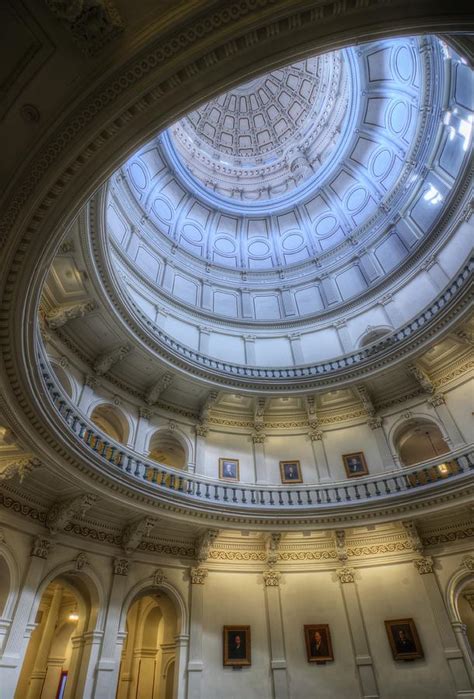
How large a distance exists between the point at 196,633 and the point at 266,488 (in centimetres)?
453

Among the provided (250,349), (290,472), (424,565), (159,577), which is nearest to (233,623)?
(159,577)

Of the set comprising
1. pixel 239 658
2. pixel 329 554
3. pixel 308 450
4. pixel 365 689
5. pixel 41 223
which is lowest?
pixel 365 689

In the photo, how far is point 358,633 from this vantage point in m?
11.5

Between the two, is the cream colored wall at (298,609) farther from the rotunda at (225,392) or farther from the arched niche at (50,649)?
the arched niche at (50,649)

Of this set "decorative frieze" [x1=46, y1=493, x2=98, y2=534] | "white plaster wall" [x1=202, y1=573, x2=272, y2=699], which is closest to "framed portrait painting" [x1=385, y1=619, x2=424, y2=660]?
"white plaster wall" [x1=202, y1=573, x2=272, y2=699]

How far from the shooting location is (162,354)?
13930 mm

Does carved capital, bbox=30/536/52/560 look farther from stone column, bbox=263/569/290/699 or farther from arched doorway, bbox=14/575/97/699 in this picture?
stone column, bbox=263/569/290/699

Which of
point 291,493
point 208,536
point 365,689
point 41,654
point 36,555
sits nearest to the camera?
point 36,555

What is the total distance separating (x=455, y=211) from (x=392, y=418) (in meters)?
8.25

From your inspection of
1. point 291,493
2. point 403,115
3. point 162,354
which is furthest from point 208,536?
point 403,115

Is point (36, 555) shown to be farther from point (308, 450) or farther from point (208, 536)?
point (308, 450)

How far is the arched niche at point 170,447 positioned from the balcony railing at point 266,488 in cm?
229

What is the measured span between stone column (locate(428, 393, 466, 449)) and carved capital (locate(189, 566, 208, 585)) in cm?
909

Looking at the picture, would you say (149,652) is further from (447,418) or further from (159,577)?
(447,418)
